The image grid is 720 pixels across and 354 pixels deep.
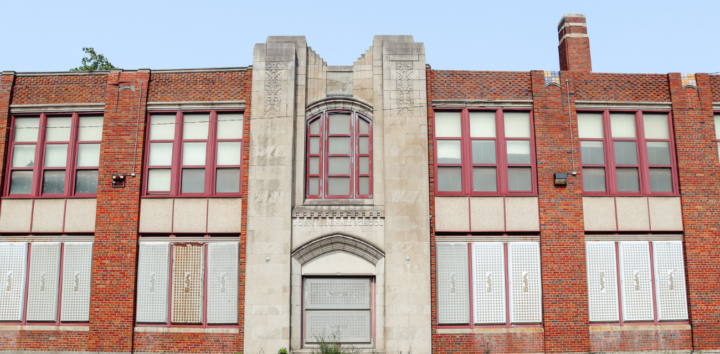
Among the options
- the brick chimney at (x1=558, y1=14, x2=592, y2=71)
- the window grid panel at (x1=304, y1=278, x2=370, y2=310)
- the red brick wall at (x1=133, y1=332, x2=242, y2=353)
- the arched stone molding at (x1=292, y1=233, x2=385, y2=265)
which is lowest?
the red brick wall at (x1=133, y1=332, x2=242, y2=353)

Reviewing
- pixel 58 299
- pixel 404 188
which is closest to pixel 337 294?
pixel 404 188

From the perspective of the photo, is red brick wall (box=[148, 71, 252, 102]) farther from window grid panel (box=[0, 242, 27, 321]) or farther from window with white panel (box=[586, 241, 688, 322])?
window with white panel (box=[586, 241, 688, 322])

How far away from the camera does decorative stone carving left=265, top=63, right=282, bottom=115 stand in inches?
640

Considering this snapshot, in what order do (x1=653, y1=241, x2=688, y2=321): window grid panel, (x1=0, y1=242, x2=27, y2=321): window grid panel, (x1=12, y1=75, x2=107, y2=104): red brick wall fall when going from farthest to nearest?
(x1=12, y1=75, x2=107, y2=104): red brick wall < (x1=0, y1=242, x2=27, y2=321): window grid panel < (x1=653, y1=241, x2=688, y2=321): window grid panel

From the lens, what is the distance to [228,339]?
1560 centimetres

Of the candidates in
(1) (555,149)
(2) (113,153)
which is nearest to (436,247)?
(1) (555,149)

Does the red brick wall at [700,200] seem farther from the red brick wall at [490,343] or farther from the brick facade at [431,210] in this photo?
the red brick wall at [490,343]

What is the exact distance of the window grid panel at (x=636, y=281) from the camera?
15.9 meters

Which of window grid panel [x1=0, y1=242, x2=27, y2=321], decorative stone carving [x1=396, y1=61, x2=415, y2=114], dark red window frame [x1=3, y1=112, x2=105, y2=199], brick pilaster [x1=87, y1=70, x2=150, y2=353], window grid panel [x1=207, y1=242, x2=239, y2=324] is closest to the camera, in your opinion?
brick pilaster [x1=87, y1=70, x2=150, y2=353]

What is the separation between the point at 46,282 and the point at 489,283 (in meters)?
13.4

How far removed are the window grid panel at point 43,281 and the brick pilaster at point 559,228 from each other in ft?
48.2

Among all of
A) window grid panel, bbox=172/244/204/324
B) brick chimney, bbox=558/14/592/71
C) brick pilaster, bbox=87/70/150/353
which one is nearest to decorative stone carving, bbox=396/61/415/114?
brick chimney, bbox=558/14/592/71

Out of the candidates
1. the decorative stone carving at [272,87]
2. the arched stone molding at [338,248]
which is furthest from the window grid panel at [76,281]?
the decorative stone carving at [272,87]

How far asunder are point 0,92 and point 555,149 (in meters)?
17.7
